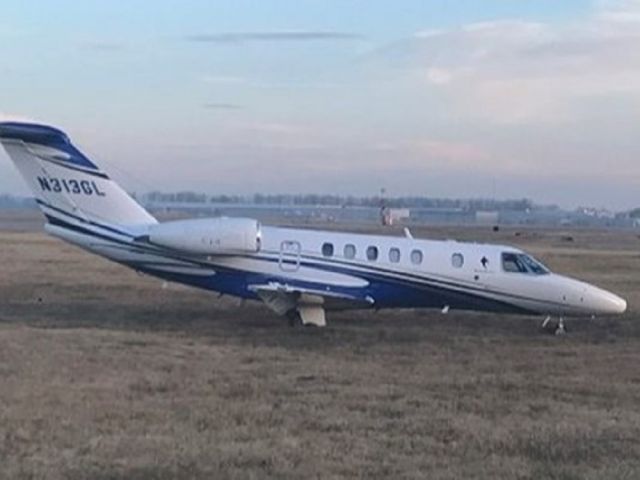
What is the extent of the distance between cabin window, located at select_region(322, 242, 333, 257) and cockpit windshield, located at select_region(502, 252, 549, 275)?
4.01 metres

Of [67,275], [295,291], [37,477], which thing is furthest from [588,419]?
[67,275]

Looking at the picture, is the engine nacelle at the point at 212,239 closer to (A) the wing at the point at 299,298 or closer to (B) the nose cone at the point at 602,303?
(A) the wing at the point at 299,298

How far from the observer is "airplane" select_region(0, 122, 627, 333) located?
26.4m

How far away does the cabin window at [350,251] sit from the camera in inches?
1051

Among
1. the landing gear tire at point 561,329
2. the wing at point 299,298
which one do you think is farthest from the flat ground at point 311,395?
the wing at point 299,298

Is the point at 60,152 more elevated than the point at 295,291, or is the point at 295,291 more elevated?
the point at 60,152

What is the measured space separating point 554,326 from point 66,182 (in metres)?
11.8

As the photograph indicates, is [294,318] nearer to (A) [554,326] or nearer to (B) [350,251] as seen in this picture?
(B) [350,251]

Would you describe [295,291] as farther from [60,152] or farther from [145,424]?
[145,424]

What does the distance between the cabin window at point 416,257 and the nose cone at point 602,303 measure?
3.86 meters

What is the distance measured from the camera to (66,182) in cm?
2722

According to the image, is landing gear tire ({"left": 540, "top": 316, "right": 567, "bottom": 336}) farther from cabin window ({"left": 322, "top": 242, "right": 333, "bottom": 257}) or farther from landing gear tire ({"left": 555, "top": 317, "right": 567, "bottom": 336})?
cabin window ({"left": 322, "top": 242, "right": 333, "bottom": 257})

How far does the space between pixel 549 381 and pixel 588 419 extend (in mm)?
3578

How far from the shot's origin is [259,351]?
21.1 metres
